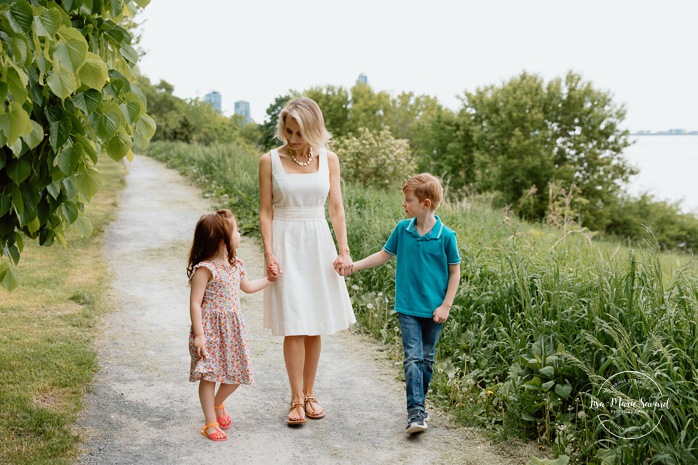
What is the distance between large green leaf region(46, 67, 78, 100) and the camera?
2316 millimetres

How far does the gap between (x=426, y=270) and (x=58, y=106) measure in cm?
219

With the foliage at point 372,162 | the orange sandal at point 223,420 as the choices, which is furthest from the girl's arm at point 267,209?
the foliage at point 372,162

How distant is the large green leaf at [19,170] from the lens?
9.36ft

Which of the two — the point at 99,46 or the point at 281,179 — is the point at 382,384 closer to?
the point at 281,179

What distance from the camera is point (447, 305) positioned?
3.94m

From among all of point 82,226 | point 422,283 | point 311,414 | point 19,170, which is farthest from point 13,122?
point 311,414

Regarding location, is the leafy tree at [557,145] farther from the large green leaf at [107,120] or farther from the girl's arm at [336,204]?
the large green leaf at [107,120]

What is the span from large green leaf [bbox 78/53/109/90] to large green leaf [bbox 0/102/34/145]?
0.92 feet

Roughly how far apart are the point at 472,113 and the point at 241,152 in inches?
966

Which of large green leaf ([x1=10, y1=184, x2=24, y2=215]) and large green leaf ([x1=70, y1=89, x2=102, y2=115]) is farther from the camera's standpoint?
large green leaf ([x1=10, y1=184, x2=24, y2=215])

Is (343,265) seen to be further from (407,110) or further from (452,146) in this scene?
(407,110)

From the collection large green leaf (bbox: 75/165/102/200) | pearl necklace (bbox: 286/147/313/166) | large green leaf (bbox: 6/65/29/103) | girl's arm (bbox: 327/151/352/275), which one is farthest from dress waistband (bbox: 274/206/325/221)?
large green leaf (bbox: 6/65/29/103)

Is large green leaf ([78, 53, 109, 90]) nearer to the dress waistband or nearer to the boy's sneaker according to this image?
the dress waistband

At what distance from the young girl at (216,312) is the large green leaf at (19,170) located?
1165 millimetres
